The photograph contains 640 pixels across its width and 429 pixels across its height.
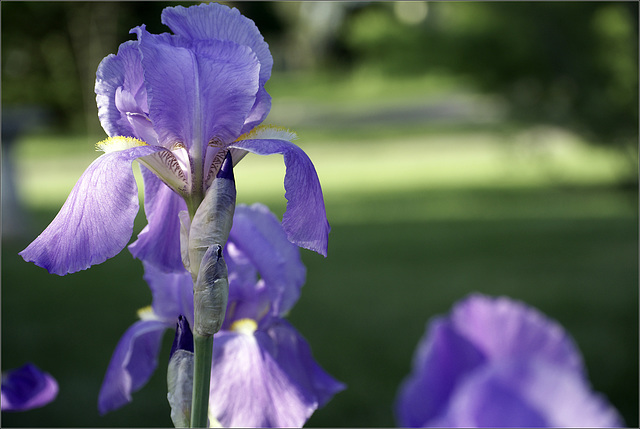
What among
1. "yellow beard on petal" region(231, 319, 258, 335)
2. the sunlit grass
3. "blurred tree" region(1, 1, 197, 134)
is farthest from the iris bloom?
"blurred tree" region(1, 1, 197, 134)

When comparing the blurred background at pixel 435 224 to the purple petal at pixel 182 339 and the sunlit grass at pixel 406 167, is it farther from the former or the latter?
the purple petal at pixel 182 339

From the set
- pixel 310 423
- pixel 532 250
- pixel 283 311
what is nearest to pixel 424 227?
pixel 532 250

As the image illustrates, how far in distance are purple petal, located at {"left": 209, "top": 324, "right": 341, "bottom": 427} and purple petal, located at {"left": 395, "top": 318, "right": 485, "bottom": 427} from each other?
0.22 feet

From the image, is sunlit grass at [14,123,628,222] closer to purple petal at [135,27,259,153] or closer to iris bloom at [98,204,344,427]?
iris bloom at [98,204,344,427]

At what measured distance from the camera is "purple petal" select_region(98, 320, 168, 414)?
0.52 meters

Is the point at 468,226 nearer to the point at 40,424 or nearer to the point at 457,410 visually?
the point at 40,424

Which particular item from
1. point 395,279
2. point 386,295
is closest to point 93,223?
point 386,295

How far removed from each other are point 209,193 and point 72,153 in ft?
46.2

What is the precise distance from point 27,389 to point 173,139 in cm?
19

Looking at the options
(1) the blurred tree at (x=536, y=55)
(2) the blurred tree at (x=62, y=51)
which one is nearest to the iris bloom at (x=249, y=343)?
(1) the blurred tree at (x=536, y=55)

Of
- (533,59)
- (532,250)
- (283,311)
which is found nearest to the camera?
(283,311)

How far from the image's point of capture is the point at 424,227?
24.0ft

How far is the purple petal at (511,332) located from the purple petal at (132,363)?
0.68ft

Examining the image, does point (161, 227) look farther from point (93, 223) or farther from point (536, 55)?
point (536, 55)
